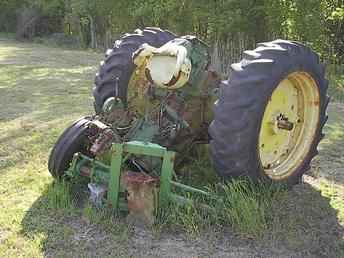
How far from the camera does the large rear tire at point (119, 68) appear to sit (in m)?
4.57

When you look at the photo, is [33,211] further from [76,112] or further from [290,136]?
[76,112]

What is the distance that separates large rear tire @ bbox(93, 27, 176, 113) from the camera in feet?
15.0

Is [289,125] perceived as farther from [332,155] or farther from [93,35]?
[93,35]

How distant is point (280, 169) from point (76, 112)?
11.9ft

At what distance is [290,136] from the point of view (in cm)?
422

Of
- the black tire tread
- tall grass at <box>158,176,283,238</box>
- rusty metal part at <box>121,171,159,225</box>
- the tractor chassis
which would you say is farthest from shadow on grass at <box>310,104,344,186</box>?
the black tire tread

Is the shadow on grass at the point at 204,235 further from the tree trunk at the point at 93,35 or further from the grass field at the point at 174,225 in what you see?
the tree trunk at the point at 93,35

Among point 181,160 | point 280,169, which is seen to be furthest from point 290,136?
point 181,160

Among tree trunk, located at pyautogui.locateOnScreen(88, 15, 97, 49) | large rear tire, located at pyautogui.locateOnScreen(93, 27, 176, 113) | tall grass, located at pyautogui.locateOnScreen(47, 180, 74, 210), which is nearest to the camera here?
tall grass, located at pyautogui.locateOnScreen(47, 180, 74, 210)

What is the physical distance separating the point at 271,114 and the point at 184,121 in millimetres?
651

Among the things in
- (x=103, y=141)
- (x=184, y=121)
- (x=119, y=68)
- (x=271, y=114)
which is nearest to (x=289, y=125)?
(x=271, y=114)

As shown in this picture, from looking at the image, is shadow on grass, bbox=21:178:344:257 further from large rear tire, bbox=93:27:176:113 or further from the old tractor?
large rear tire, bbox=93:27:176:113

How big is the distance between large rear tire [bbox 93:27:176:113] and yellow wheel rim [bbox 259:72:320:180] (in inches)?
52.0

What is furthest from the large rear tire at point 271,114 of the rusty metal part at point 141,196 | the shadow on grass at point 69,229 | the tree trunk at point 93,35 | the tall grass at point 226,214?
the tree trunk at point 93,35
